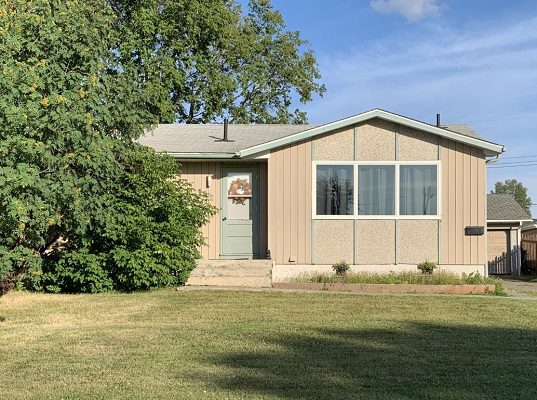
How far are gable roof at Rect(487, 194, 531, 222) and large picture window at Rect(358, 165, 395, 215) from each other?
40.1 ft

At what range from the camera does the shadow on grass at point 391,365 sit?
527 centimetres

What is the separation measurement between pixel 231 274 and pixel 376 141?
4421 mm

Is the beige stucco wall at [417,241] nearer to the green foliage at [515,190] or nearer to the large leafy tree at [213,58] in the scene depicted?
the large leafy tree at [213,58]

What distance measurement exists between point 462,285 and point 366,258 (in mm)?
2165

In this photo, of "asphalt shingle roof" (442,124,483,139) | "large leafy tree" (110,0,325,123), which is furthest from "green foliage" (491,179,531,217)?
"asphalt shingle roof" (442,124,483,139)

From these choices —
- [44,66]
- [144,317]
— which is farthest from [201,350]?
[44,66]

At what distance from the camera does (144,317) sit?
902 centimetres

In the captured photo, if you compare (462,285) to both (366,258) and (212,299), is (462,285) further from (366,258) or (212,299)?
(212,299)

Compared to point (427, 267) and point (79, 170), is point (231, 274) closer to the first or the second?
point (79, 170)

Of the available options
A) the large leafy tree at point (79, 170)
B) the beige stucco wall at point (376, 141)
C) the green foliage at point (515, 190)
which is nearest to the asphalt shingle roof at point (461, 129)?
the beige stucco wall at point (376, 141)

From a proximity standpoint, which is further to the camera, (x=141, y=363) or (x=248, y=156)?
(x=248, y=156)

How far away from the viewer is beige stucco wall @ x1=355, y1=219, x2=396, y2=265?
44.0 feet

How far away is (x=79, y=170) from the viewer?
1034 centimetres

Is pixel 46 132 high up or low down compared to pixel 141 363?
up
